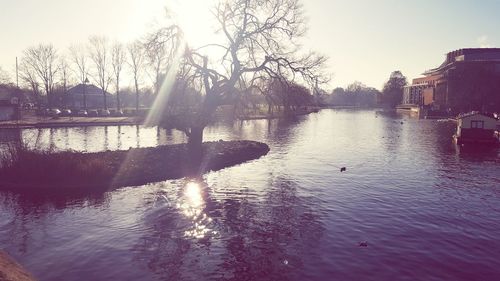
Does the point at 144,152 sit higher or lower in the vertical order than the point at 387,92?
lower

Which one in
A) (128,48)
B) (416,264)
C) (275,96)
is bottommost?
(416,264)

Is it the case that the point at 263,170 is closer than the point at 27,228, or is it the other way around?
the point at 27,228

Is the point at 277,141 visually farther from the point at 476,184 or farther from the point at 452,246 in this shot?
the point at 452,246

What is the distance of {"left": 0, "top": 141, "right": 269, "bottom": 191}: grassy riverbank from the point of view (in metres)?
26.3

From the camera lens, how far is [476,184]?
28500 mm

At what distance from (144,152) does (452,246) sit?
2725 cm

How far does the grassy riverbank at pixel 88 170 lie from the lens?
26281 mm

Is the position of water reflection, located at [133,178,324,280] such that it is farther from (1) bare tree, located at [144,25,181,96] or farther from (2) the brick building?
(2) the brick building

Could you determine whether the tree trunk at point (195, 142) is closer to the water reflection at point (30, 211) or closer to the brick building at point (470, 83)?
the water reflection at point (30, 211)

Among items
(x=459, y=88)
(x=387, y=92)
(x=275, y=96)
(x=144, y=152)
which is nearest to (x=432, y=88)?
(x=459, y=88)

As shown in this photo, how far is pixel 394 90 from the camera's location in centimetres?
19050

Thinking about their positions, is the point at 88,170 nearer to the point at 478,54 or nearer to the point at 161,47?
the point at 161,47

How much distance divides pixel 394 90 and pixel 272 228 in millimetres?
187826

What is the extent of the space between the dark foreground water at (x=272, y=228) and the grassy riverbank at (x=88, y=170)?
2044 millimetres
